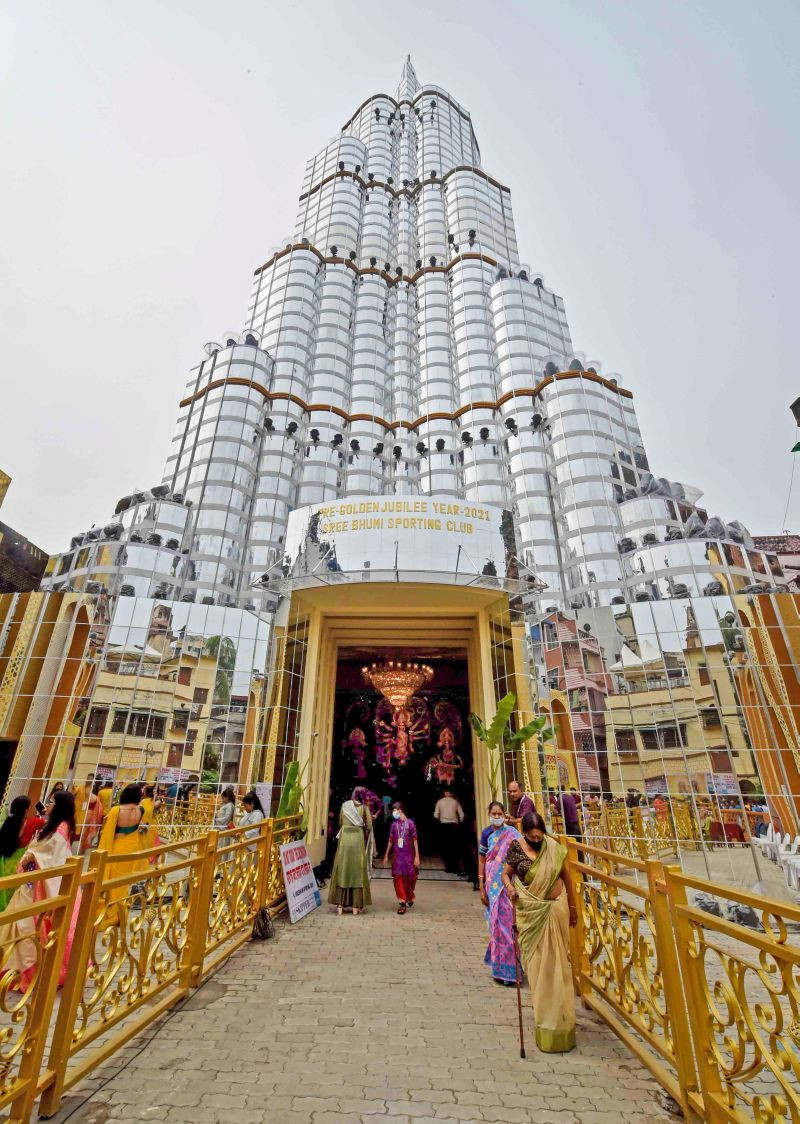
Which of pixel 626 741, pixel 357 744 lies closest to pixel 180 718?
pixel 357 744

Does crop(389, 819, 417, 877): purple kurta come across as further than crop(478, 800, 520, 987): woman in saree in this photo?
Yes

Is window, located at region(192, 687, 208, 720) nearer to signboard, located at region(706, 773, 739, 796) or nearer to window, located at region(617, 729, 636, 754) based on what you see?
window, located at region(617, 729, 636, 754)

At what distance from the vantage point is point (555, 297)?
2180cm

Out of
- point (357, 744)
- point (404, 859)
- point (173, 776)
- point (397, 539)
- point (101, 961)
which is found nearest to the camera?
point (101, 961)

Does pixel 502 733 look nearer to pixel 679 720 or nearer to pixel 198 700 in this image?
pixel 679 720

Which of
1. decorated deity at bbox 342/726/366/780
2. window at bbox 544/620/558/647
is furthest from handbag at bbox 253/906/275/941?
decorated deity at bbox 342/726/366/780

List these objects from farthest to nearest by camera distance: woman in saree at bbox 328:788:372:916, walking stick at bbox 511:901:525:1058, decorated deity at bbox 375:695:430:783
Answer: decorated deity at bbox 375:695:430:783 → woman in saree at bbox 328:788:372:916 → walking stick at bbox 511:901:525:1058

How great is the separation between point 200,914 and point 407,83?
5633 centimetres

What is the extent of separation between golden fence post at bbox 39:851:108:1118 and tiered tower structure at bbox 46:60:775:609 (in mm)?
7410

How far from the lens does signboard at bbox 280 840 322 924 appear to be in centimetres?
723

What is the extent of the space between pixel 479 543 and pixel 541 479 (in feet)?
20.5

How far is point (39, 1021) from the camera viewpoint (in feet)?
8.66

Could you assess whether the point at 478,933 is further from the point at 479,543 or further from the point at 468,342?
the point at 468,342

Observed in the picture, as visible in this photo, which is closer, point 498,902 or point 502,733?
point 498,902
